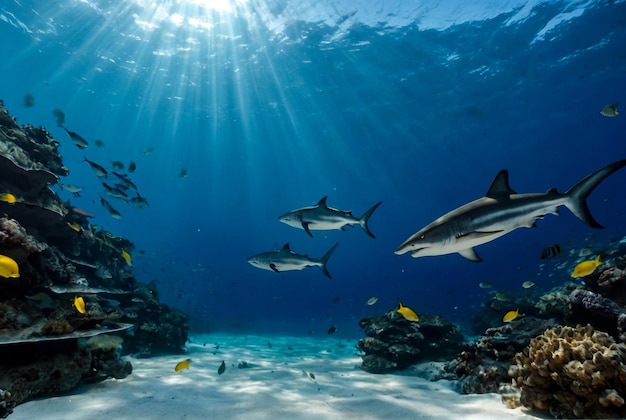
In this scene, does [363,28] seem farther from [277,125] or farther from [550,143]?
[550,143]

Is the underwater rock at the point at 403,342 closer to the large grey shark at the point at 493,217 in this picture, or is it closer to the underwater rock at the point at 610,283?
the underwater rock at the point at 610,283

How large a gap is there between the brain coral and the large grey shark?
178cm

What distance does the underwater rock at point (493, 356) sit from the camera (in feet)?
19.3

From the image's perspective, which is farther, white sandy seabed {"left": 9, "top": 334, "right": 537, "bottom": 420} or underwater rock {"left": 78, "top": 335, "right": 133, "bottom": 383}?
underwater rock {"left": 78, "top": 335, "right": 133, "bottom": 383}

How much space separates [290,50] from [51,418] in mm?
25640

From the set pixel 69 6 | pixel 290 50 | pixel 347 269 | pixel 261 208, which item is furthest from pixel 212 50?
pixel 347 269

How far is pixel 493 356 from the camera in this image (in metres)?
6.54

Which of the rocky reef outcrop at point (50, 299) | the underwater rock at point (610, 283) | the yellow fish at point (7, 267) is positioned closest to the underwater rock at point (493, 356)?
the underwater rock at point (610, 283)

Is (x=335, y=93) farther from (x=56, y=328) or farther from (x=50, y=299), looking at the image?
(x=56, y=328)

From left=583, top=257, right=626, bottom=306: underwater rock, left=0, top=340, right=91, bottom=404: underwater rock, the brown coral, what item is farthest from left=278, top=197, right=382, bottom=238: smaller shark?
left=583, top=257, right=626, bottom=306: underwater rock

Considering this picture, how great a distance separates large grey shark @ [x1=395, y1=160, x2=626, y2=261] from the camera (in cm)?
341

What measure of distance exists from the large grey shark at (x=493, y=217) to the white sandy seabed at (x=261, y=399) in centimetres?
260

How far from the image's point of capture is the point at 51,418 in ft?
14.0

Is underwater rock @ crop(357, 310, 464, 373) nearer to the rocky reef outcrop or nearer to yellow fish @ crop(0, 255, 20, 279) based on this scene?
the rocky reef outcrop
